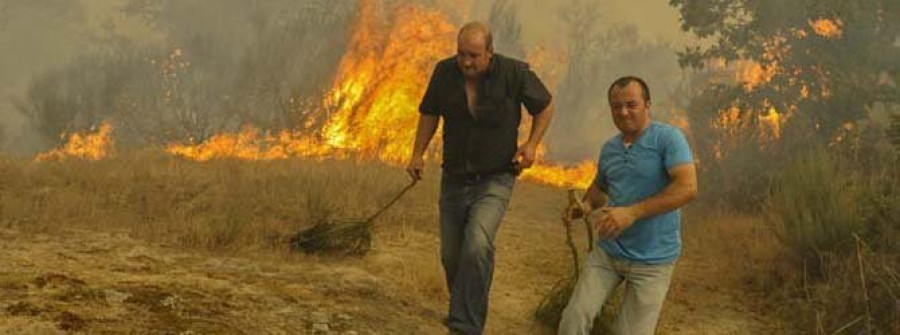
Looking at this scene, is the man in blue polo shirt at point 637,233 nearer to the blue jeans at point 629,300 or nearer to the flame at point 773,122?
the blue jeans at point 629,300

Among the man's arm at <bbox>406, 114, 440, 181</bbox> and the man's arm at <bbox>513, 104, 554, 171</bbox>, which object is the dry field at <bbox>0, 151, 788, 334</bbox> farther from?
the man's arm at <bbox>513, 104, 554, 171</bbox>

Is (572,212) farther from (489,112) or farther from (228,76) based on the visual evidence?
(228,76)

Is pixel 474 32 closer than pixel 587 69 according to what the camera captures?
Yes

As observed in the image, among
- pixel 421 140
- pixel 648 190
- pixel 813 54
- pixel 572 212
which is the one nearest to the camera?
pixel 648 190

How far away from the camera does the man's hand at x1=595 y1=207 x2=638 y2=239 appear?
3.13 meters

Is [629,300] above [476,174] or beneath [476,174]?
beneath

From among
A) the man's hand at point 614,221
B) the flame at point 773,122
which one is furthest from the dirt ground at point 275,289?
the flame at point 773,122

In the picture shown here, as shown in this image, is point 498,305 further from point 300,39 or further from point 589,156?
point 589,156

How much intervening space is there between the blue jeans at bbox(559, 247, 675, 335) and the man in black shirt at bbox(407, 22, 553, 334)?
0.97 meters

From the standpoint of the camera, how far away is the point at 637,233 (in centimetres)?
343

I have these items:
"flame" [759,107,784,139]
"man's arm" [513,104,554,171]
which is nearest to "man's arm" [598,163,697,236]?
"man's arm" [513,104,554,171]

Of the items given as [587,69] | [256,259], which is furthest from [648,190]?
[587,69]

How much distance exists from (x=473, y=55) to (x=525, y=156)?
65 cm

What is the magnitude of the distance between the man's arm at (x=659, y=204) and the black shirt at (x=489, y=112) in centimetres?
139
